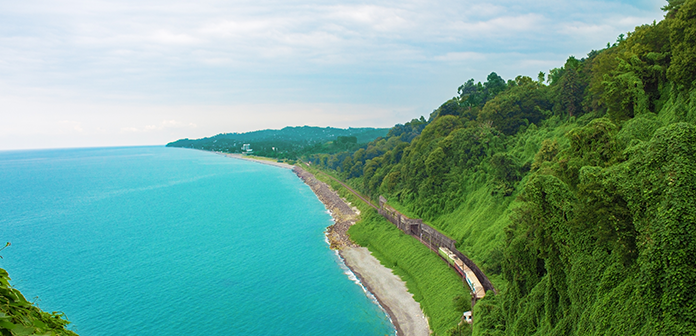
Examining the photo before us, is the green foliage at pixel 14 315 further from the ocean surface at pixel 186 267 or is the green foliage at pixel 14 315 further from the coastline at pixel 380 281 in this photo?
the ocean surface at pixel 186 267

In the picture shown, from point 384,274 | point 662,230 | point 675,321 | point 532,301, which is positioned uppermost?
point 662,230

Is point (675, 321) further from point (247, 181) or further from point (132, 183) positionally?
point (132, 183)

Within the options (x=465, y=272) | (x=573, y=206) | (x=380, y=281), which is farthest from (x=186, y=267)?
(x=573, y=206)

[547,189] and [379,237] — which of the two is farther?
[379,237]

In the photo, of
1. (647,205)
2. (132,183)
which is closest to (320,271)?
(647,205)

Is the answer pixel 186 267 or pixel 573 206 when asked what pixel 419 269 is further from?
pixel 186 267

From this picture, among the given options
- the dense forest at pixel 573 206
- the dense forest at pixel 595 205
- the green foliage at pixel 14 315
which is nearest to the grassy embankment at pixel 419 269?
the dense forest at pixel 573 206

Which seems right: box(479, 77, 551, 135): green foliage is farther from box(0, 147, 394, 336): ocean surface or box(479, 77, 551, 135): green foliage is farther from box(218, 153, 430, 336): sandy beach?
box(0, 147, 394, 336): ocean surface

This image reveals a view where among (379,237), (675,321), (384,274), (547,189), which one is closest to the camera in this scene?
(675,321)
